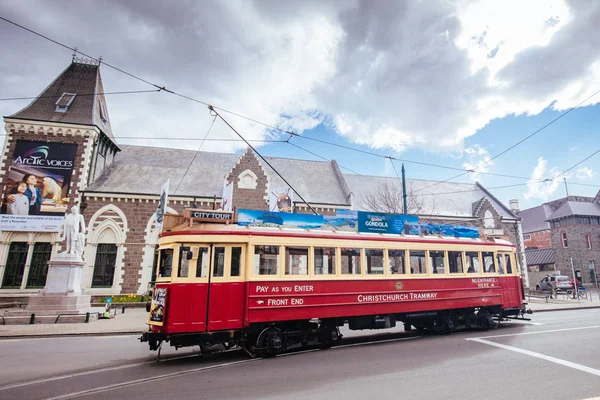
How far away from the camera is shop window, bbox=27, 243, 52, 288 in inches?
773

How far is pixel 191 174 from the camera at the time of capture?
979 inches

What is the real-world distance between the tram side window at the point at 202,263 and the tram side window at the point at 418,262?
19.8 feet

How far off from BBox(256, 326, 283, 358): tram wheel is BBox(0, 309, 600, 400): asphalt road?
11.7 inches

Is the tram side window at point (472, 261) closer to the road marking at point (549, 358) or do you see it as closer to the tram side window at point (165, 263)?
the road marking at point (549, 358)

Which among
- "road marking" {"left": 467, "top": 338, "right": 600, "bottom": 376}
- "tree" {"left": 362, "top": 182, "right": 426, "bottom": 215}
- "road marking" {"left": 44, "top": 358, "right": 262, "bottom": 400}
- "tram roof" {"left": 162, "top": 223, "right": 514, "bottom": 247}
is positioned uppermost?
"tree" {"left": 362, "top": 182, "right": 426, "bottom": 215}

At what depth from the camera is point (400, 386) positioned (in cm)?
532

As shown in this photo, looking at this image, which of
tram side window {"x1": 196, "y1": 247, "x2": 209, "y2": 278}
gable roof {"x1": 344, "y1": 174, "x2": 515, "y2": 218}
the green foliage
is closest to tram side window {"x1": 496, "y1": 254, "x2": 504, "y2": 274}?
tram side window {"x1": 196, "y1": 247, "x2": 209, "y2": 278}

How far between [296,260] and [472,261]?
6511mm

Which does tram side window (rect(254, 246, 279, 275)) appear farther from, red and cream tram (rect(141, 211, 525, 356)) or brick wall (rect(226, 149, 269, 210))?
brick wall (rect(226, 149, 269, 210))

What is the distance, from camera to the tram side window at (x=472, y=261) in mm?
10644

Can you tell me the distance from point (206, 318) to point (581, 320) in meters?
14.7

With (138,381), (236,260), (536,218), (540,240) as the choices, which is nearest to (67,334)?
(138,381)

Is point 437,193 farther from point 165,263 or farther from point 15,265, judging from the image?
point 15,265

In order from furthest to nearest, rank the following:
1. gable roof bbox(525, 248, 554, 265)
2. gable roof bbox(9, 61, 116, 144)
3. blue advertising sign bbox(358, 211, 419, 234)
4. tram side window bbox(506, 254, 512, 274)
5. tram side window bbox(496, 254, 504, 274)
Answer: gable roof bbox(525, 248, 554, 265)
gable roof bbox(9, 61, 116, 144)
tram side window bbox(506, 254, 512, 274)
tram side window bbox(496, 254, 504, 274)
blue advertising sign bbox(358, 211, 419, 234)
